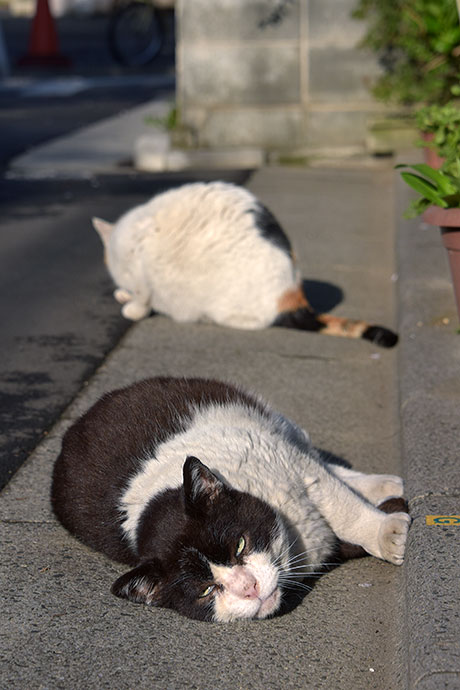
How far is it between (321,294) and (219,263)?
1.02m

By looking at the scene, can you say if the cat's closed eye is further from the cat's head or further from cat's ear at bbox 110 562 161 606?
cat's ear at bbox 110 562 161 606

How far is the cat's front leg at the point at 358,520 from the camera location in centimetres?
281

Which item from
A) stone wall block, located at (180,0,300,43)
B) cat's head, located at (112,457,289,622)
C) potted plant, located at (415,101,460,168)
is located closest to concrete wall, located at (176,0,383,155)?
stone wall block, located at (180,0,300,43)

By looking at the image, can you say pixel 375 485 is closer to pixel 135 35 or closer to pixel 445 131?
pixel 445 131

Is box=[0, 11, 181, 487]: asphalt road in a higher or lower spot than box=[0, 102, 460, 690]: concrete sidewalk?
lower

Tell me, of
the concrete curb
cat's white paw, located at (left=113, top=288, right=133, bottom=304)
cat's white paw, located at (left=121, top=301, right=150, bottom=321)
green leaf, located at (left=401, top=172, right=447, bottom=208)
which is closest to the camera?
the concrete curb

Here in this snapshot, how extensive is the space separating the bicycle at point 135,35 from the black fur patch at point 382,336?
18677 millimetres

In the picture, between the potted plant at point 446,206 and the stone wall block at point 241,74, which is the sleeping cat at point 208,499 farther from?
the stone wall block at point 241,74

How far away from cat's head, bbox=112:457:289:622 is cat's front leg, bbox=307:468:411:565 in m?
0.31

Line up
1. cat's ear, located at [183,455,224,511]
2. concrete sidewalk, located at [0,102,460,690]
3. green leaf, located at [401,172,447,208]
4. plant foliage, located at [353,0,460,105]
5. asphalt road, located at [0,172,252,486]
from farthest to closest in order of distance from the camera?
plant foliage, located at [353,0,460,105], asphalt road, located at [0,172,252,486], green leaf, located at [401,172,447,208], cat's ear, located at [183,455,224,511], concrete sidewalk, located at [0,102,460,690]

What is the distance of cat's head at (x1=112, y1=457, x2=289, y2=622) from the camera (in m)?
2.48

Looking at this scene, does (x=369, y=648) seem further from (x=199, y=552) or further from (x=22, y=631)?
(x=22, y=631)

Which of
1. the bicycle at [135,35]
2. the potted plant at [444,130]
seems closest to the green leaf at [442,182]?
the potted plant at [444,130]

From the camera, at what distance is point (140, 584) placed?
252cm
